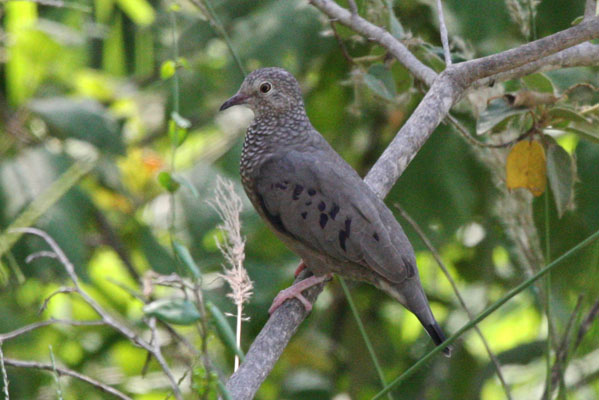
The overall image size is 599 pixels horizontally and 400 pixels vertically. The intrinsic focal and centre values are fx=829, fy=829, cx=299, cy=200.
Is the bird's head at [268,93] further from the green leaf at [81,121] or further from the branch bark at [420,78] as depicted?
the green leaf at [81,121]

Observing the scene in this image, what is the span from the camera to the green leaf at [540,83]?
296 cm

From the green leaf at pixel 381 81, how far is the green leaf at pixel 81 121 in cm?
169

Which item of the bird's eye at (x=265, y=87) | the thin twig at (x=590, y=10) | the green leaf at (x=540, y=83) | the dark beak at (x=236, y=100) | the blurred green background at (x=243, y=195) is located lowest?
the blurred green background at (x=243, y=195)

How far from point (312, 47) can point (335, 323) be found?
1895mm

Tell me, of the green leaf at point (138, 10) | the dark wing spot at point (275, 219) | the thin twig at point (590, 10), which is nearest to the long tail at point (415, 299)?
the dark wing spot at point (275, 219)

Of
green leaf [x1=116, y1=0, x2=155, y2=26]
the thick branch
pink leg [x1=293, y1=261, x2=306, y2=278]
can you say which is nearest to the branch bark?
the thick branch

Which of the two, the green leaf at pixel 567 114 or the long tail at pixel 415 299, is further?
the long tail at pixel 415 299

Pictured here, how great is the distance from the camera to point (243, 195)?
14.0ft

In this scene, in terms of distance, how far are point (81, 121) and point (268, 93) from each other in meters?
1.20

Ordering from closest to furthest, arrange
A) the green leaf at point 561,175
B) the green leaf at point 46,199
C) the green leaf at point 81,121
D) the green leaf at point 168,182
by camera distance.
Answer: the green leaf at point 168,182 < the green leaf at point 561,175 < the green leaf at point 46,199 < the green leaf at point 81,121

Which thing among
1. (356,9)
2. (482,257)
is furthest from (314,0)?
(482,257)

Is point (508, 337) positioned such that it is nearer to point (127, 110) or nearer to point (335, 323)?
point (335, 323)

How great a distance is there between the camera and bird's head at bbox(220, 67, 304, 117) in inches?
141

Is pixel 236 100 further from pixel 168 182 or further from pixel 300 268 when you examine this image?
pixel 168 182
